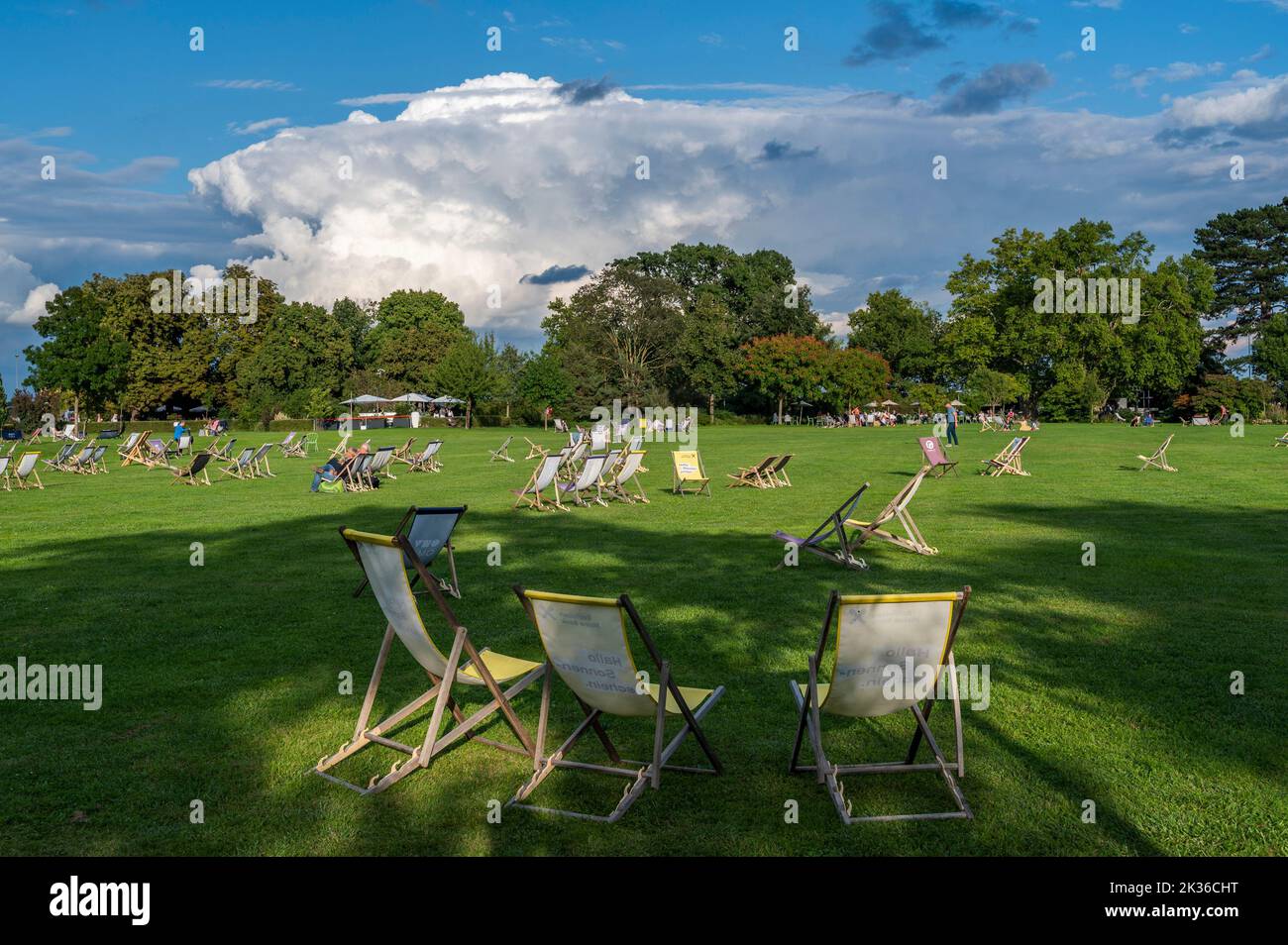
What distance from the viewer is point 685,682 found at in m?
6.58

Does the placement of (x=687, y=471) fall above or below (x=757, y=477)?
above

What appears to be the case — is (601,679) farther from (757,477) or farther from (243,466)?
(243,466)

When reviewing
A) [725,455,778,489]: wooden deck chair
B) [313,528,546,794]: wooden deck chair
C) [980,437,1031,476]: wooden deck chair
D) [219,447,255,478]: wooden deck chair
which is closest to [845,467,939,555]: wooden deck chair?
[313,528,546,794]: wooden deck chair

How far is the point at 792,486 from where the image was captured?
68.4 ft

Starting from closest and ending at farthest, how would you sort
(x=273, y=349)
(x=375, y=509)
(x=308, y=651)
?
(x=308, y=651)
(x=375, y=509)
(x=273, y=349)

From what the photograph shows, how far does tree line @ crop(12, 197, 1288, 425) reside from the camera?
227ft

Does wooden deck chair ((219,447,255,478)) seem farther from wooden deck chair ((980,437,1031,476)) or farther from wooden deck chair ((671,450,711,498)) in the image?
wooden deck chair ((980,437,1031,476))

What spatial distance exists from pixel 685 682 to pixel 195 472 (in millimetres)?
20855

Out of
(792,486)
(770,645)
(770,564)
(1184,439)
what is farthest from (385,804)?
(1184,439)

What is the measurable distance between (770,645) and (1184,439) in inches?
1439

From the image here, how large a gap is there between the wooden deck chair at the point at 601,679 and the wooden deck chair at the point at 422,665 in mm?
330

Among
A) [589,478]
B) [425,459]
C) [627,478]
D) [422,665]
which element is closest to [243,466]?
[425,459]

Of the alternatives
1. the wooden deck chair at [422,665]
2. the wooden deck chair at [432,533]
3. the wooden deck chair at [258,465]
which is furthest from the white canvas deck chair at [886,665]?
the wooden deck chair at [258,465]
